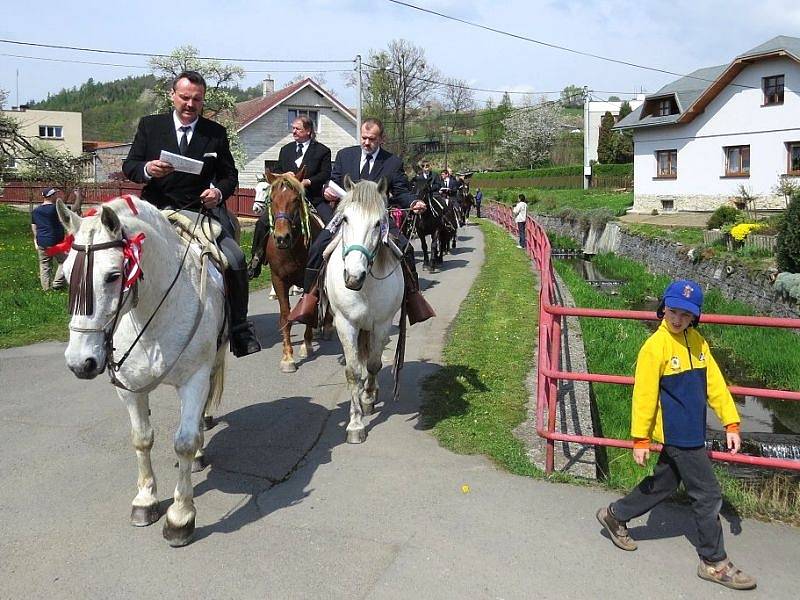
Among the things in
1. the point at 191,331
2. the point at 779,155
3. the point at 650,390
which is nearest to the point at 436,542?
the point at 650,390

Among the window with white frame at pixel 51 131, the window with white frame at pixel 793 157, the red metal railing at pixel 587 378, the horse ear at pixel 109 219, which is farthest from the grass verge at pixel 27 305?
the window with white frame at pixel 51 131

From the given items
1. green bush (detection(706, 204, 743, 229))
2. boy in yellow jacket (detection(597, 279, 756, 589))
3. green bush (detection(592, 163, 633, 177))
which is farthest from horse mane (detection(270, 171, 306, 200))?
green bush (detection(592, 163, 633, 177))

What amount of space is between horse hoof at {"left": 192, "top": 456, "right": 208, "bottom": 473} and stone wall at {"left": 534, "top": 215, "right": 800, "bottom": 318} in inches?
449

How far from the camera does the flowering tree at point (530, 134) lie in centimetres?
7600

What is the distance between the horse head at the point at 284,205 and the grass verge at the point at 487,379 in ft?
7.59

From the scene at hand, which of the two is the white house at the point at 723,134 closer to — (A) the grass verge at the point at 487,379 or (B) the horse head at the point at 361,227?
(A) the grass verge at the point at 487,379

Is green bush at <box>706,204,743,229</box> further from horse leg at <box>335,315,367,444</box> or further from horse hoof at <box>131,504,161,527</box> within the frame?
horse hoof at <box>131,504,161,527</box>

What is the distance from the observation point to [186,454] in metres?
4.18

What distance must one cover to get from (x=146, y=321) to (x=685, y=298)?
316 cm

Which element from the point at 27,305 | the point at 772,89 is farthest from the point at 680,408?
the point at 772,89

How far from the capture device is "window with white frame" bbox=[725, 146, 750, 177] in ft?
108

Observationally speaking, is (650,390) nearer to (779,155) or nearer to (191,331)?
(191,331)

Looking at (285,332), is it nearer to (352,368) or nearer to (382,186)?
(352,368)

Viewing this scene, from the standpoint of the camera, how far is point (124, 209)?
12.6 feet
